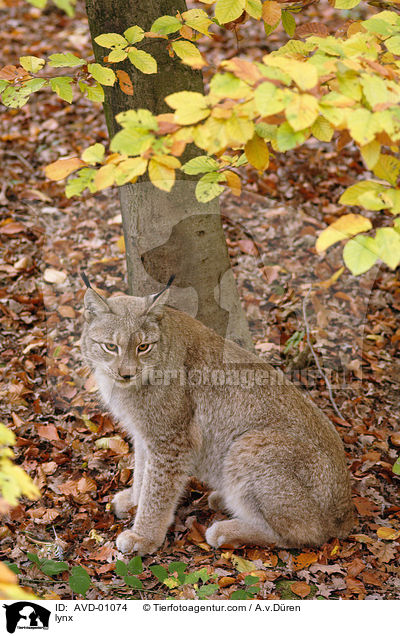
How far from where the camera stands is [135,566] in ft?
13.8

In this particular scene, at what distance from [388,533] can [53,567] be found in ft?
8.21

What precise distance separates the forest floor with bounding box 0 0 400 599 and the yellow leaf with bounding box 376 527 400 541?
13 mm

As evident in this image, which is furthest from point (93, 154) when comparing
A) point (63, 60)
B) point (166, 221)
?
point (166, 221)

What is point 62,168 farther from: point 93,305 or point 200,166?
point 93,305

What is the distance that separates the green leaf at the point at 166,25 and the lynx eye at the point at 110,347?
2105 mm

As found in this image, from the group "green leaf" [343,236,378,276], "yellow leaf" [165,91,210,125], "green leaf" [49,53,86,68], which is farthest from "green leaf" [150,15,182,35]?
"green leaf" [343,236,378,276]

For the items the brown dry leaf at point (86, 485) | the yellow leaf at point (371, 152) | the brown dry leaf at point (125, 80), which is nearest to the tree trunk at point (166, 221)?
the brown dry leaf at point (125, 80)

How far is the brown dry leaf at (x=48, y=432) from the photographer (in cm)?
535

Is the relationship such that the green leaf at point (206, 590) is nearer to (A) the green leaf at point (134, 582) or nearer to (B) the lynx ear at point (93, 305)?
(A) the green leaf at point (134, 582)

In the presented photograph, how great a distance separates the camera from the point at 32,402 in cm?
570

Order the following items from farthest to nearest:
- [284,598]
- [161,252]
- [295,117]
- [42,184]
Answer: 1. [42,184]
2. [161,252]
3. [284,598]
4. [295,117]

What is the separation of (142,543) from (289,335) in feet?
9.31
